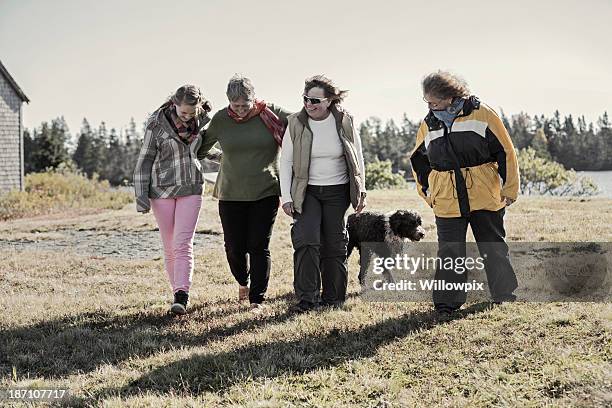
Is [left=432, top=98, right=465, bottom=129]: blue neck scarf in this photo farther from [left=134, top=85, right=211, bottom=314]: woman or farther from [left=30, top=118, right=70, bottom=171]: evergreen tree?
[left=30, top=118, right=70, bottom=171]: evergreen tree

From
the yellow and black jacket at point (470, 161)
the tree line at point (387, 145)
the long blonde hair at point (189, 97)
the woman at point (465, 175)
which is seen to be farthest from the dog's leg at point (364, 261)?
the tree line at point (387, 145)

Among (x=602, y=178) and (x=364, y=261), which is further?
(x=602, y=178)

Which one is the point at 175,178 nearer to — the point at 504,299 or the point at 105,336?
the point at 105,336

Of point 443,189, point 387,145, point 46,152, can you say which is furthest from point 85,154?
point 443,189

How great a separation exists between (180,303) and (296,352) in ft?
5.15

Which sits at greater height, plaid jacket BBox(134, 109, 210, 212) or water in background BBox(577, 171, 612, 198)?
water in background BBox(577, 171, 612, 198)

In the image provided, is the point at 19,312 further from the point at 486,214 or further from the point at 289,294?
the point at 486,214

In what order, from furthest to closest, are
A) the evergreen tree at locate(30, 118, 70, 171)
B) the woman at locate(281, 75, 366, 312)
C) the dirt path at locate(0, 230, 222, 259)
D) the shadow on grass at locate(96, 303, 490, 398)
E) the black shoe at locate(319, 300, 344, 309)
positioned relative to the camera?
the evergreen tree at locate(30, 118, 70, 171) < the dirt path at locate(0, 230, 222, 259) < the black shoe at locate(319, 300, 344, 309) < the woman at locate(281, 75, 366, 312) < the shadow on grass at locate(96, 303, 490, 398)

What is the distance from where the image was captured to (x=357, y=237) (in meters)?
6.08

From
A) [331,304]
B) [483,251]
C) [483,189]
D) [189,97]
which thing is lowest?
[331,304]

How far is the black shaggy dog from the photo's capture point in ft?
19.5

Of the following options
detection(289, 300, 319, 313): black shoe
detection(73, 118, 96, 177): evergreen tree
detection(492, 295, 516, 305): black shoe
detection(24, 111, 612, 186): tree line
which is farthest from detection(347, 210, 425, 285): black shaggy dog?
detection(73, 118, 96, 177): evergreen tree

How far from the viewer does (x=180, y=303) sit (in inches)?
203

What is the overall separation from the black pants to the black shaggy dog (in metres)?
1.09
